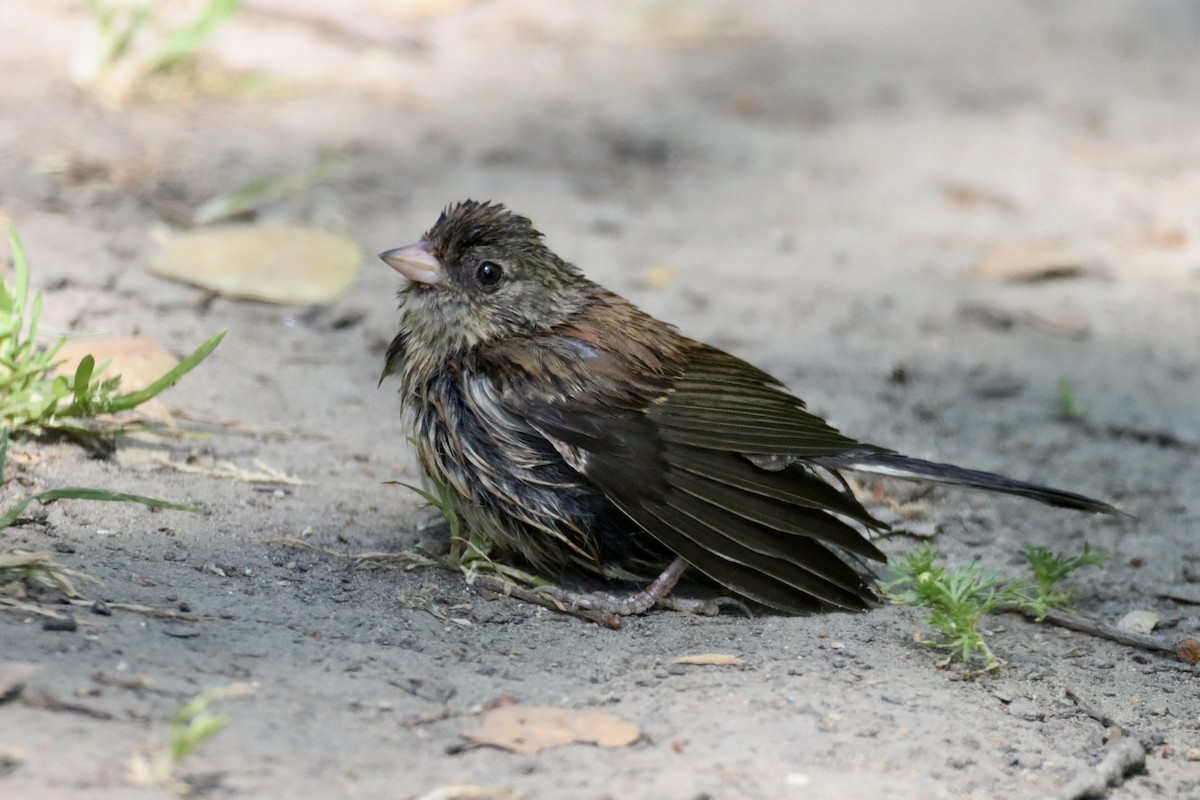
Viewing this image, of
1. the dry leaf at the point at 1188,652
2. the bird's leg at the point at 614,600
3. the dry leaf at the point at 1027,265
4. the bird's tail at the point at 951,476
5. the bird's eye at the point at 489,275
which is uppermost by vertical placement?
the dry leaf at the point at 1027,265

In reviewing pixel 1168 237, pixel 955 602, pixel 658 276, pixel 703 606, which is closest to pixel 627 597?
pixel 703 606

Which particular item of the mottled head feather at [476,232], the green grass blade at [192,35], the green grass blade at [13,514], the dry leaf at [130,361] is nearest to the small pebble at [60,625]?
the green grass blade at [13,514]

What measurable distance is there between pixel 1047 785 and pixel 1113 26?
26.0ft

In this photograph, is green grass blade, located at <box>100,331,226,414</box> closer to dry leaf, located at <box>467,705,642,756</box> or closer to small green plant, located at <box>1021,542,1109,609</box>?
dry leaf, located at <box>467,705,642,756</box>

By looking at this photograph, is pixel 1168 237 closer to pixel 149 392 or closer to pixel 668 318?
pixel 668 318

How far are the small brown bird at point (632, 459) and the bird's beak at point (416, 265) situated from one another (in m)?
0.04

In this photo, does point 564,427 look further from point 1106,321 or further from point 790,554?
point 1106,321

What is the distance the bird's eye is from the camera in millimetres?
3898

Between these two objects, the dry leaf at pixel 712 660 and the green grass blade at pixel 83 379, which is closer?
the dry leaf at pixel 712 660

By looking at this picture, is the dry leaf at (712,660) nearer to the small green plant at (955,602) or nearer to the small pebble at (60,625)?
the small green plant at (955,602)

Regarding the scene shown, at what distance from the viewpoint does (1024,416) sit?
505cm

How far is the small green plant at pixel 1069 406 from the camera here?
5.06 m

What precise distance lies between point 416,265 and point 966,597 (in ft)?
5.88

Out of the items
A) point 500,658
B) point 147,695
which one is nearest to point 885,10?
point 500,658
